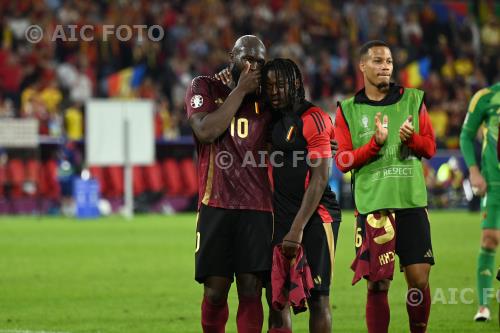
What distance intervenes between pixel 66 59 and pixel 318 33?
360 inches

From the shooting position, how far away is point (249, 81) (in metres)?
6.87

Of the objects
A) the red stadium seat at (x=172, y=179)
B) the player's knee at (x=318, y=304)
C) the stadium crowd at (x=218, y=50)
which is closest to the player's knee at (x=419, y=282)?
the player's knee at (x=318, y=304)

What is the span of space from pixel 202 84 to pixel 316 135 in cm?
84

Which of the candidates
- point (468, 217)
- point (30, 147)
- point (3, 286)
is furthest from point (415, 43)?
point (3, 286)

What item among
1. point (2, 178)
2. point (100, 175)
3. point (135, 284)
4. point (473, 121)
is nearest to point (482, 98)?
point (473, 121)

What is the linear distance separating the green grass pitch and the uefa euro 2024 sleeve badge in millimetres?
2997

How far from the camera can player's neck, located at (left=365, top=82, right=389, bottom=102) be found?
806cm

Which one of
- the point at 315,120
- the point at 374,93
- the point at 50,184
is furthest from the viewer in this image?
the point at 50,184

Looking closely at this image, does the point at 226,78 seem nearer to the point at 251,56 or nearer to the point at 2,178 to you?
the point at 251,56

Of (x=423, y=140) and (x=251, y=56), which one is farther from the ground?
(x=251, y=56)

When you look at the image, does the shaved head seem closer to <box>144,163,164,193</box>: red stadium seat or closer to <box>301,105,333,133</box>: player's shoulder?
<box>301,105,333,133</box>: player's shoulder

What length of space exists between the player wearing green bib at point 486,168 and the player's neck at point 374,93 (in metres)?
1.90

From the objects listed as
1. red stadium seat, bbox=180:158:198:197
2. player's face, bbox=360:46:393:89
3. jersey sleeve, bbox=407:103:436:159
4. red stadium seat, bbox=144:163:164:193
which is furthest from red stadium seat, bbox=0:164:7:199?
jersey sleeve, bbox=407:103:436:159

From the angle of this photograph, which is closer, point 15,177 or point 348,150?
point 348,150
